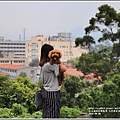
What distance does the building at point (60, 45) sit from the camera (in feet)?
14.4

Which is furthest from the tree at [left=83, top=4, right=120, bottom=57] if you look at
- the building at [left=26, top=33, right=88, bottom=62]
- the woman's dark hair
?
the woman's dark hair

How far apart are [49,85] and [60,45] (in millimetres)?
2991

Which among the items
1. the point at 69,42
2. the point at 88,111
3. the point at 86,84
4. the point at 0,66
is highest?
the point at 69,42

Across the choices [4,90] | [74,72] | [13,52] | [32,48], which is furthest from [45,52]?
[13,52]

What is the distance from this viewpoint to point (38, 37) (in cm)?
442

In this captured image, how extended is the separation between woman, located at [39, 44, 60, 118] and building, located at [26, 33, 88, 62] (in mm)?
2813

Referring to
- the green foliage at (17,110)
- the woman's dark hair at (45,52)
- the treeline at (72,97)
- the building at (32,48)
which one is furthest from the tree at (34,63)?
the woman's dark hair at (45,52)

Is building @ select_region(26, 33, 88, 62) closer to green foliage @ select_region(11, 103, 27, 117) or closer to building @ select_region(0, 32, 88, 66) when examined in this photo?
building @ select_region(0, 32, 88, 66)

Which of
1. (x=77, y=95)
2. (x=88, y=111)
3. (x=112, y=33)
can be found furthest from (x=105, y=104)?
(x=112, y=33)

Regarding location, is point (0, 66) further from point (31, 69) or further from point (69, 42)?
point (69, 42)

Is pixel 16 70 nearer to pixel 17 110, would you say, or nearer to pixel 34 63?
pixel 34 63

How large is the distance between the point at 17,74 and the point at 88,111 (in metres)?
1.33

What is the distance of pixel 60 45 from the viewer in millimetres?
4426

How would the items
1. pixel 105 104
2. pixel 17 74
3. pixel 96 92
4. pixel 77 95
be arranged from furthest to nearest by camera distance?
1. pixel 17 74
2. pixel 77 95
3. pixel 96 92
4. pixel 105 104
